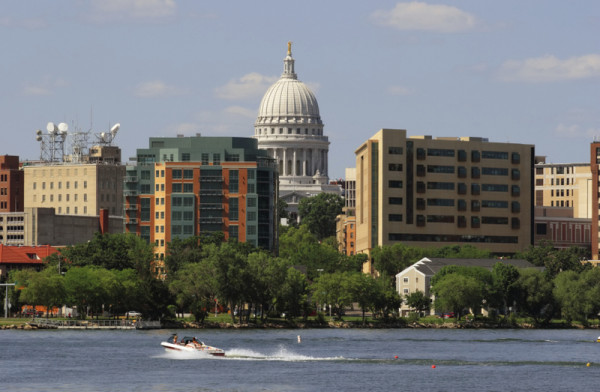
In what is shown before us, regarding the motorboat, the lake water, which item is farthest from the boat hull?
the lake water

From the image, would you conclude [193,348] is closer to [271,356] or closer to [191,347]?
[191,347]

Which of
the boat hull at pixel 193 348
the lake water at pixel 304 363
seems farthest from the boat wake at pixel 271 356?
the boat hull at pixel 193 348

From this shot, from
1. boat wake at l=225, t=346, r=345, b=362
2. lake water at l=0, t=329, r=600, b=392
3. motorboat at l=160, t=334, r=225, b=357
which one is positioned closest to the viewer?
lake water at l=0, t=329, r=600, b=392

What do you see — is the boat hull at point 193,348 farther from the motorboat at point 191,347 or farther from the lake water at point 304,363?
the lake water at point 304,363

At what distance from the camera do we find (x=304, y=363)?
139500 mm

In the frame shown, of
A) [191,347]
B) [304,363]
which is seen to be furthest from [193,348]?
[304,363]

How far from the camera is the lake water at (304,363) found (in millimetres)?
120250

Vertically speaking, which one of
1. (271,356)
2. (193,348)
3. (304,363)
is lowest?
(304,363)

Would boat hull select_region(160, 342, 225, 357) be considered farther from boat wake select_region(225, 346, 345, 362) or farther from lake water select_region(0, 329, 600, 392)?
boat wake select_region(225, 346, 345, 362)

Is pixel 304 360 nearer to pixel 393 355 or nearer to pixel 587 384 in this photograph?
pixel 393 355

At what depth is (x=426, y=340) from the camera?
181 metres

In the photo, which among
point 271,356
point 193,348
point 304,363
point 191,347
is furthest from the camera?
point 191,347

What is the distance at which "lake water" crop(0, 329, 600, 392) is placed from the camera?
120250 mm

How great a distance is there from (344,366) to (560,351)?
1260 inches
